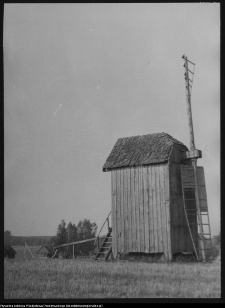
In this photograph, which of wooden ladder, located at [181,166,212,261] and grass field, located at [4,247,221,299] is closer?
grass field, located at [4,247,221,299]

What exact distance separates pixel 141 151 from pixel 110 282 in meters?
7.90

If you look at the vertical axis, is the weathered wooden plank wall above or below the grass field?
above

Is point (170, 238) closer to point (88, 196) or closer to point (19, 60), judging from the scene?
point (88, 196)

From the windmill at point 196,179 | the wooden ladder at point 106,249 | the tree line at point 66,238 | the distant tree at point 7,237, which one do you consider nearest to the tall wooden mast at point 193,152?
the windmill at point 196,179

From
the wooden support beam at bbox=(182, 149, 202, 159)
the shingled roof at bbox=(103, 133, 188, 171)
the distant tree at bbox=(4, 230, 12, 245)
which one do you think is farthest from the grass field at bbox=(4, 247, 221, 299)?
the shingled roof at bbox=(103, 133, 188, 171)

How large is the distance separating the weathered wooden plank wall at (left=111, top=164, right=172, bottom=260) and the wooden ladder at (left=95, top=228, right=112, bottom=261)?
0.39 metres

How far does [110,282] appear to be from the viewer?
35.8 feet

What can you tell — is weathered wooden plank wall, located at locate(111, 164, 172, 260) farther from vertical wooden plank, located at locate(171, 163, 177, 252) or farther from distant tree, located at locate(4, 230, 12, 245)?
distant tree, located at locate(4, 230, 12, 245)

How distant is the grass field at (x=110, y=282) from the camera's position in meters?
10.2

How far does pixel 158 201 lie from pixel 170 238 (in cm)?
160

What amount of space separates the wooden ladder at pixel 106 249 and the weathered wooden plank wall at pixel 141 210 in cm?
39

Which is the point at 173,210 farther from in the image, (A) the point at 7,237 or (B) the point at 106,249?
(A) the point at 7,237

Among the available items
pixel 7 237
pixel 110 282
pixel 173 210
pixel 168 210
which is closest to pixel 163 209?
pixel 168 210

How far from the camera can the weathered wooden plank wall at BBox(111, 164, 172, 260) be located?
632 inches
